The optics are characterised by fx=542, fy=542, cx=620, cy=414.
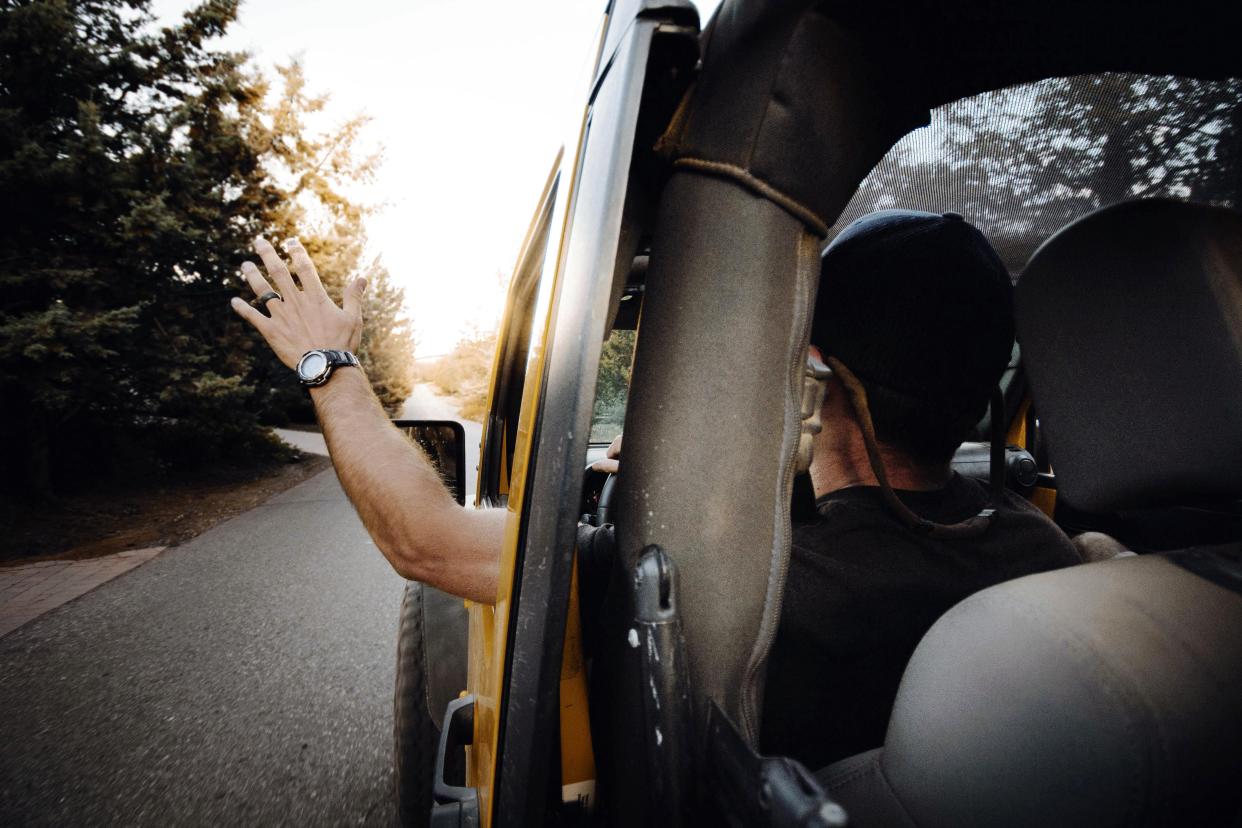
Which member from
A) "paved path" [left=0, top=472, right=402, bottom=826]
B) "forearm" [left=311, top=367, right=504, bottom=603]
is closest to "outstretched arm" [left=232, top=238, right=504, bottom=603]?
"forearm" [left=311, top=367, right=504, bottom=603]

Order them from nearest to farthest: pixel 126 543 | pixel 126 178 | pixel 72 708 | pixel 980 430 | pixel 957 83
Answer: pixel 957 83 < pixel 72 708 < pixel 980 430 < pixel 126 543 < pixel 126 178

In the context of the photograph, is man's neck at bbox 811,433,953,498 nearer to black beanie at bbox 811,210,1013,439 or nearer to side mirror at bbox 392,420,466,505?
black beanie at bbox 811,210,1013,439

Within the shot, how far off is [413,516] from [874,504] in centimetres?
95

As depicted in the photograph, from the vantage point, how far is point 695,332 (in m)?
0.82

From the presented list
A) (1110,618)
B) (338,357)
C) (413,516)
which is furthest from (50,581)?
(1110,618)

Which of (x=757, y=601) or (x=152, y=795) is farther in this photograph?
(x=152, y=795)

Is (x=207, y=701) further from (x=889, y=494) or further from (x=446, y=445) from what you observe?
(x=889, y=494)

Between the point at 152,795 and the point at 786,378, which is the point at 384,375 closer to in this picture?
the point at 152,795

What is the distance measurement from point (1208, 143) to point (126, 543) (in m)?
9.35

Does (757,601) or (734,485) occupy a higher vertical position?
(734,485)

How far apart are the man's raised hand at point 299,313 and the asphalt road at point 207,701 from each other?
2039 mm

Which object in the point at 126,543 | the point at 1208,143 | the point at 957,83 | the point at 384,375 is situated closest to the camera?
the point at 957,83

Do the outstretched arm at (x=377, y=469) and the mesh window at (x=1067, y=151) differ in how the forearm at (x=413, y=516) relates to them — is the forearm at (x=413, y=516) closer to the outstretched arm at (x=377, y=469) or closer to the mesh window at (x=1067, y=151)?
the outstretched arm at (x=377, y=469)

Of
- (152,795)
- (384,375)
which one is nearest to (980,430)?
(152,795)
